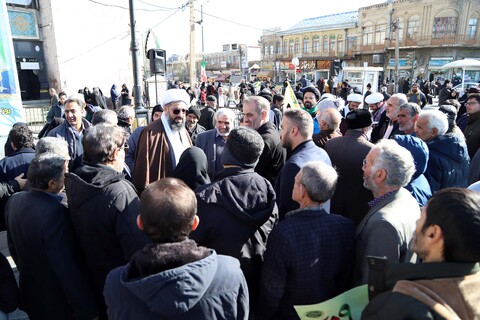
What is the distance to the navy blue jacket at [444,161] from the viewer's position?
12.1 ft

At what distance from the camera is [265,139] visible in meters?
3.73

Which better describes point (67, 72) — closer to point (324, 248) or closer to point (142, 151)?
point (142, 151)

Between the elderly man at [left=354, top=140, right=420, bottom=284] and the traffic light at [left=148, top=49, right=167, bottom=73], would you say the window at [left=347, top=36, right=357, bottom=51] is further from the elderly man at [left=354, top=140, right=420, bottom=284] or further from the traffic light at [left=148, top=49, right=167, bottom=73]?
the elderly man at [left=354, top=140, right=420, bottom=284]

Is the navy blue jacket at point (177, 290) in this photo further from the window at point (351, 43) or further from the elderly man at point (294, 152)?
the window at point (351, 43)

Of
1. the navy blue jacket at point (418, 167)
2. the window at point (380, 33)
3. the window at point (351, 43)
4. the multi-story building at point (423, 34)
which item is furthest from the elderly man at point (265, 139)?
the window at point (351, 43)

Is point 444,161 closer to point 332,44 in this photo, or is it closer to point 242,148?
point 242,148

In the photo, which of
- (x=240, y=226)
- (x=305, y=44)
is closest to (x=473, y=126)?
(x=240, y=226)

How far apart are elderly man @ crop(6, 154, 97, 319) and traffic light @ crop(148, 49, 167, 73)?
25.8ft

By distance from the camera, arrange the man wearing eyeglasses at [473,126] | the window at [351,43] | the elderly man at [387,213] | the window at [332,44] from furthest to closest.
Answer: the window at [332,44] < the window at [351,43] < the man wearing eyeglasses at [473,126] < the elderly man at [387,213]

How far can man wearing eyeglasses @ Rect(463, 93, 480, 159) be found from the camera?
17.5 ft

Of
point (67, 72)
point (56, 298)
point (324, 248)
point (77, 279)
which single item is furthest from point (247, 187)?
point (67, 72)

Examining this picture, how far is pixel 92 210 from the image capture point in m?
2.16

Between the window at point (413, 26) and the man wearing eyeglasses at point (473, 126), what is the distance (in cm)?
4017

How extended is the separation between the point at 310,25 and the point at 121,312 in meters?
56.6
